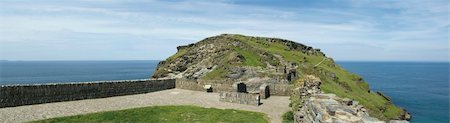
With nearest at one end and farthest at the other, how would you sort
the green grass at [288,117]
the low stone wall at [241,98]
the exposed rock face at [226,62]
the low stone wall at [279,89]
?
the green grass at [288,117] → the low stone wall at [241,98] → the low stone wall at [279,89] → the exposed rock face at [226,62]

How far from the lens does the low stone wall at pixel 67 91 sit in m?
27.5

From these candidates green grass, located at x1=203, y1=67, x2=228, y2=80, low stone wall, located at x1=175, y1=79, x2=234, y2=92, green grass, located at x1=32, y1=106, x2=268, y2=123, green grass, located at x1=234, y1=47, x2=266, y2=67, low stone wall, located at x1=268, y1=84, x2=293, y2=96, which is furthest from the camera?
green grass, located at x1=234, y1=47, x2=266, y2=67

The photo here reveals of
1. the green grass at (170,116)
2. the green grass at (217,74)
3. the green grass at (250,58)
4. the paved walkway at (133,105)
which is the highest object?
the green grass at (250,58)

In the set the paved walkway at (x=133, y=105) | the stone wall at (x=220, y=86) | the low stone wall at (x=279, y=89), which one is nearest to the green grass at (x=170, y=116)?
the paved walkway at (x=133, y=105)

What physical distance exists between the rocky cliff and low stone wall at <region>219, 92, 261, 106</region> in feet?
37.1

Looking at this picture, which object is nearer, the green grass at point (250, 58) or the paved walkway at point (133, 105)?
the paved walkway at point (133, 105)

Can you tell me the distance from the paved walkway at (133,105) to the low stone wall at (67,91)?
69 centimetres

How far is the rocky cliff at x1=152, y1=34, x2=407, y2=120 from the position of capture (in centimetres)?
4719

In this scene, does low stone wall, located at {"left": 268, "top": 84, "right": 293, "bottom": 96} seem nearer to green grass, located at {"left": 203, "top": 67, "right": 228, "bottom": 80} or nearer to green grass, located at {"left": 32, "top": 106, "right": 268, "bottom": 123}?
green grass, located at {"left": 32, "top": 106, "right": 268, "bottom": 123}

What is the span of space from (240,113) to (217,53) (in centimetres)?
3913

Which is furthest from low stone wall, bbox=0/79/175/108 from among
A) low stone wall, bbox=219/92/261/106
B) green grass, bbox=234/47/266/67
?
green grass, bbox=234/47/266/67

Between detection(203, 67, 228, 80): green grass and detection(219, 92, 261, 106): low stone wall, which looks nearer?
detection(219, 92, 261, 106): low stone wall

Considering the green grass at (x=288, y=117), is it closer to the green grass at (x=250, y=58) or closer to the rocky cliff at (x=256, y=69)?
the rocky cliff at (x=256, y=69)

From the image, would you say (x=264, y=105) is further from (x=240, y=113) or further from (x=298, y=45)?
(x=298, y=45)
